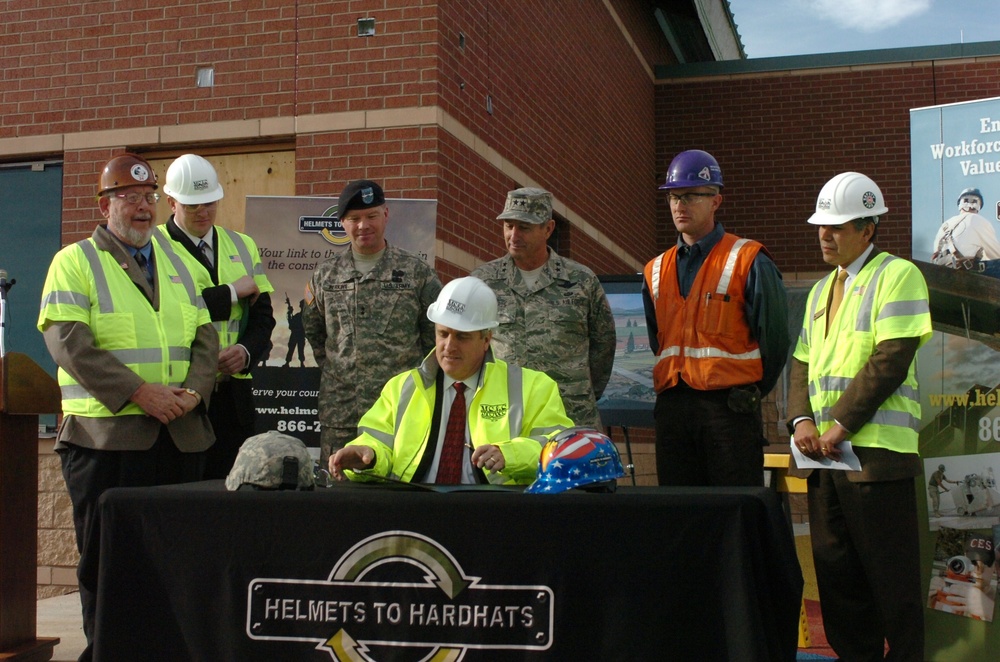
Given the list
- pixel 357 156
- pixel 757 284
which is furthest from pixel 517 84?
pixel 757 284

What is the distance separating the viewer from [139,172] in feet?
16.0

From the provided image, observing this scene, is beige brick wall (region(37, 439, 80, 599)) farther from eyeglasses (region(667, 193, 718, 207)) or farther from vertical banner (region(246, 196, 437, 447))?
eyeglasses (region(667, 193, 718, 207))

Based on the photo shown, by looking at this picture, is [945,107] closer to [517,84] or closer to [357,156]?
[357,156]

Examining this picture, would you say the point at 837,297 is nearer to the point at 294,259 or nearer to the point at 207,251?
the point at 207,251

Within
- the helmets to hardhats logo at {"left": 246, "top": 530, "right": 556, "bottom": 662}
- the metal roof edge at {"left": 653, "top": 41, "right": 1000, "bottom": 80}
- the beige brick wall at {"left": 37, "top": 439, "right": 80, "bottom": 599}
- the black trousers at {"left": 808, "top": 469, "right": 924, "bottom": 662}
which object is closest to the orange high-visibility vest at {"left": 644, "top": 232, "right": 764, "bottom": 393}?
the black trousers at {"left": 808, "top": 469, "right": 924, "bottom": 662}

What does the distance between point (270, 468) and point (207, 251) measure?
7.10 feet

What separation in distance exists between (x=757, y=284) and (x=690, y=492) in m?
1.86

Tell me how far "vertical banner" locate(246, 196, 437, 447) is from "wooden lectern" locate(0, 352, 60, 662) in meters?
1.79

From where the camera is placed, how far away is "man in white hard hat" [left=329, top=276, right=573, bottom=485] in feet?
13.8

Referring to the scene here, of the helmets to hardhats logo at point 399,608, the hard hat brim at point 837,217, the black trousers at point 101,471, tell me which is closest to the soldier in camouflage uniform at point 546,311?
the hard hat brim at point 837,217

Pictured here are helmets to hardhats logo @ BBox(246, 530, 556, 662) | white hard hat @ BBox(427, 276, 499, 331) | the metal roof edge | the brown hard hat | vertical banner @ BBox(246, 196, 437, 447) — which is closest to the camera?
helmets to hardhats logo @ BBox(246, 530, 556, 662)

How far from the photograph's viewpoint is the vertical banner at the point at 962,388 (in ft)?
18.2

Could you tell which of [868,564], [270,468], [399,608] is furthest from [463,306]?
[868,564]

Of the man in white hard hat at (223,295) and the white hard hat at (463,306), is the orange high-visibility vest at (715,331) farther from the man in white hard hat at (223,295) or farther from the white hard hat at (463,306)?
the man in white hard hat at (223,295)
